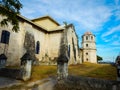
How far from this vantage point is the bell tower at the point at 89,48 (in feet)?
148

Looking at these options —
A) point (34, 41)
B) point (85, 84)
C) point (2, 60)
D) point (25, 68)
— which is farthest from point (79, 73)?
point (34, 41)

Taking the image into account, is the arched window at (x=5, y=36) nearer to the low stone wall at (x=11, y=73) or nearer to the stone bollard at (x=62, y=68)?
the low stone wall at (x=11, y=73)

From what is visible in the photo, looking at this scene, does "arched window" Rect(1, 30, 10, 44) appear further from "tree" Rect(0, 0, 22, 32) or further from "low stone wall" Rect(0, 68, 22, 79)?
"tree" Rect(0, 0, 22, 32)

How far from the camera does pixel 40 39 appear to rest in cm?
2464

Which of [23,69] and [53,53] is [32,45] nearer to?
[53,53]

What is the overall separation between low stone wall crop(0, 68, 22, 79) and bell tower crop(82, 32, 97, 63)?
35.0 m

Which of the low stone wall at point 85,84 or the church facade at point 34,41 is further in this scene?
the church facade at point 34,41

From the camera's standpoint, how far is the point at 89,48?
45562mm

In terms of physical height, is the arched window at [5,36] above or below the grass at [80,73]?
above

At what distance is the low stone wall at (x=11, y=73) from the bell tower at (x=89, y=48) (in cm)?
3503

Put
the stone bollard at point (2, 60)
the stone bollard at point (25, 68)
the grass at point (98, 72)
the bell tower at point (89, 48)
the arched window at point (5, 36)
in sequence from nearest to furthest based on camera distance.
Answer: the grass at point (98, 72), the stone bollard at point (25, 68), the stone bollard at point (2, 60), the arched window at point (5, 36), the bell tower at point (89, 48)

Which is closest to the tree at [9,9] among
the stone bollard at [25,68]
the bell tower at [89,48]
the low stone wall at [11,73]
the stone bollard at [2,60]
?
the stone bollard at [25,68]

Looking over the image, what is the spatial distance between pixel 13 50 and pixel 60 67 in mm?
10056

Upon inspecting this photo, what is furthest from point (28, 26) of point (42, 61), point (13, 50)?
point (42, 61)
